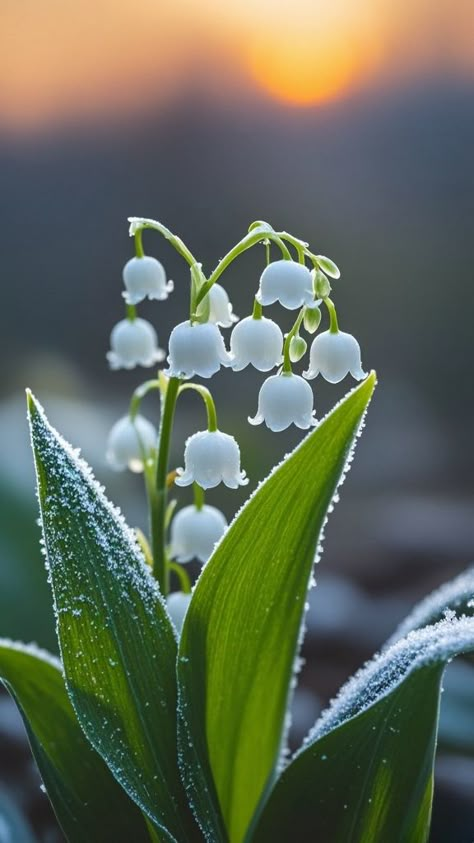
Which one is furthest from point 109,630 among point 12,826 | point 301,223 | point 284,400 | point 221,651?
point 301,223

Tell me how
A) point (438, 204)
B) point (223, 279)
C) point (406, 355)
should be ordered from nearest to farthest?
1. point (223, 279)
2. point (406, 355)
3. point (438, 204)

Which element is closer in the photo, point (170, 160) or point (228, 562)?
point (228, 562)

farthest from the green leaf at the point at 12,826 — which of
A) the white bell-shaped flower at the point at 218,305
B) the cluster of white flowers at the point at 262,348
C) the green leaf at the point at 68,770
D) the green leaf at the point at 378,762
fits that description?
the white bell-shaped flower at the point at 218,305

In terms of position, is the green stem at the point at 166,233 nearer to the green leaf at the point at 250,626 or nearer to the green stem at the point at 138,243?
the green stem at the point at 138,243

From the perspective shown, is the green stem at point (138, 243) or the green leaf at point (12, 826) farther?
the green leaf at point (12, 826)

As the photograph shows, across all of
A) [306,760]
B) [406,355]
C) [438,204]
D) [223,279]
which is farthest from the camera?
[438,204]

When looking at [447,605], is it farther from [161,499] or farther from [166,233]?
[166,233]

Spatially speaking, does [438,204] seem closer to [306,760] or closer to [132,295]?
[132,295]

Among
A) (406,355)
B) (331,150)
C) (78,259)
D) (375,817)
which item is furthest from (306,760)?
(331,150)
